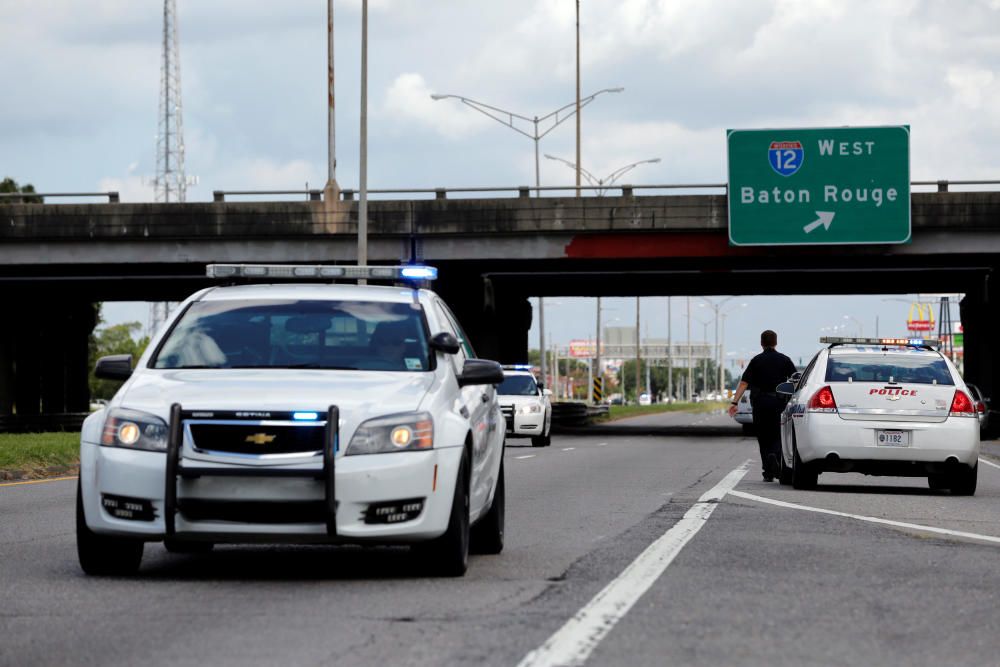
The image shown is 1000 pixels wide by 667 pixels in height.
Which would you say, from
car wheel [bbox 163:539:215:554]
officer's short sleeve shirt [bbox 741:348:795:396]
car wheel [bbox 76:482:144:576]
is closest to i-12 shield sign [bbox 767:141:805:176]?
officer's short sleeve shirt [bbox 741:348:795:396]

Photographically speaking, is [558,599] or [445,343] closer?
[558,599]

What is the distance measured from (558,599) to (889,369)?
996cm

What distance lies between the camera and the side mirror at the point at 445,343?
32.2 ft

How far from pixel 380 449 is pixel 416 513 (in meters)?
0.38

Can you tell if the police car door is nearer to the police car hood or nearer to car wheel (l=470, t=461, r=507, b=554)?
car wheel (l=470, t=461, r=507, b=554)

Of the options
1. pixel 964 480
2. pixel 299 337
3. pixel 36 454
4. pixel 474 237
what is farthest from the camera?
pixel 474 237

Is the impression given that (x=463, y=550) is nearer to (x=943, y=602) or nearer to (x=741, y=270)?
(x=943, y=602)

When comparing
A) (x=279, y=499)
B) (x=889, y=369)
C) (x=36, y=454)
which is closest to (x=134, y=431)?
(x=279, y=499)

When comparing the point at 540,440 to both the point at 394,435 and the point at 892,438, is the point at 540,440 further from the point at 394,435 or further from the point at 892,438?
the point at 394,435

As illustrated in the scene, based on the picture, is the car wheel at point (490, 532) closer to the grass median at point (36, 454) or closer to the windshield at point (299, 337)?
the windshield at point (299, 337)

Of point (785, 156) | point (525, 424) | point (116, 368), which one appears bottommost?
point (525, 424)

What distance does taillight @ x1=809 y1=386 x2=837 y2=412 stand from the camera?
56.6ft

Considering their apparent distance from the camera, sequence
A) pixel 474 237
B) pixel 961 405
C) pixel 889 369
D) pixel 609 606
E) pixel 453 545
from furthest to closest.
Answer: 1. pixel 474 237
2. pixel 889 369
3. pixel 961 405
4. pixel 453 545
5. pixel 609 606

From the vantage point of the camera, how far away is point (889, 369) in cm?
1752
